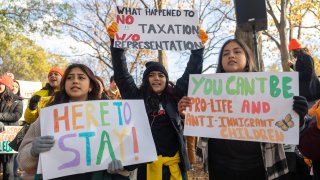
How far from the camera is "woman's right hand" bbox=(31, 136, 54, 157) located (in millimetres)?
2115

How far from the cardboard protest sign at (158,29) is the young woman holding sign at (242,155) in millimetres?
830

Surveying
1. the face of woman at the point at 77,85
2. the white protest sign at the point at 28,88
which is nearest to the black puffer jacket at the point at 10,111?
the face of woman at the point at 77,85

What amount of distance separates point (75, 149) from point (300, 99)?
61.0 inches

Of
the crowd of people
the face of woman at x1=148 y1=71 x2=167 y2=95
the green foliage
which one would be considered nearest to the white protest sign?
the crowd of people

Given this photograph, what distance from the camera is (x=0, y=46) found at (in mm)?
23047

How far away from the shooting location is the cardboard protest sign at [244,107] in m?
2.36

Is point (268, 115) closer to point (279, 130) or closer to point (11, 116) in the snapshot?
point (279, 130)

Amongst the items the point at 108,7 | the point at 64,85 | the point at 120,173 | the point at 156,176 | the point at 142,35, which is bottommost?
the point at 156,176

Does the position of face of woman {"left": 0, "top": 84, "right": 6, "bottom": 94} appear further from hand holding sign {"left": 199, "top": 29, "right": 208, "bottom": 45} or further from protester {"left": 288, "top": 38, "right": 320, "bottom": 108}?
protester {"left": 288, "top": 38, "right": 320, "bottom": 108}

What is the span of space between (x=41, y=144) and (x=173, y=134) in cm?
128

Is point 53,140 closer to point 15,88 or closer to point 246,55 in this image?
point 246,55

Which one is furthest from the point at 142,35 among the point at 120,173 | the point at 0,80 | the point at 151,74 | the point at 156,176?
the point at 0,80

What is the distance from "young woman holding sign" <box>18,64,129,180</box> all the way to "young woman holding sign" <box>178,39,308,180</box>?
69 centimetres

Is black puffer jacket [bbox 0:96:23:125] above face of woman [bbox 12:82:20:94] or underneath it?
underneath
